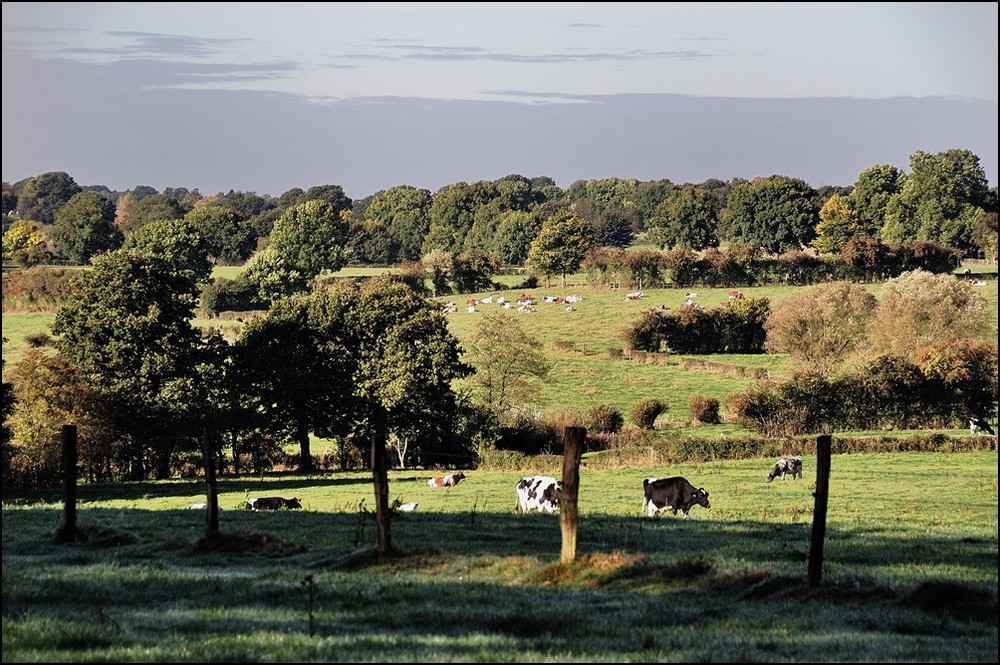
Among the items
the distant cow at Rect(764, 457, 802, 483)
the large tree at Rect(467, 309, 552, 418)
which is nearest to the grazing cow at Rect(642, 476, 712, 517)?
the distant cow at Rect(764, 457, 802, 483)

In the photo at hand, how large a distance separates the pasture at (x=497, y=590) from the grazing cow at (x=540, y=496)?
11.8ft

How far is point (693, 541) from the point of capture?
92.9 feet

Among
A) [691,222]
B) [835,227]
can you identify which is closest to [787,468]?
[835,227]

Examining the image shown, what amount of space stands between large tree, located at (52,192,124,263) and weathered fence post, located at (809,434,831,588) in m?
178

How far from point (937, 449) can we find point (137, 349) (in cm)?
4345

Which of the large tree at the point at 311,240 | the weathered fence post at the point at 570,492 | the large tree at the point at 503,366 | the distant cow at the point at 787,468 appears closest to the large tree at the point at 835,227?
the large tree at the point at 311,240

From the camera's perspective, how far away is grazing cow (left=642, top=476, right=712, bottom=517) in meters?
38.6

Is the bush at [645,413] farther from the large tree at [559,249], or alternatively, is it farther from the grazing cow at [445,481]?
the large tree at [559,249]

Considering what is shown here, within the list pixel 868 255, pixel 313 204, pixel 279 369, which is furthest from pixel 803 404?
pixel 313 204

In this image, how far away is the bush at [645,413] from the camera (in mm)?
74812

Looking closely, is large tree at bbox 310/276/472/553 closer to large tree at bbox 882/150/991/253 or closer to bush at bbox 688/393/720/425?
bush at bbox 688/393/720/425

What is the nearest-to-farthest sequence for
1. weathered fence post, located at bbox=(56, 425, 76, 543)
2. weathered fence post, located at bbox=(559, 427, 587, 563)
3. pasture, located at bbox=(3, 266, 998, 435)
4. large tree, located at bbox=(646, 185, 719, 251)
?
1. weathered fence post, located at bbox=(559, 427, 587, 563)
2. weathered fence post, located at bbox=(56, 425, 76, 543)
3. pasture, located at bbox=(3, 266, 998, 435)
4. large tree, located at bbox=(646, 185, 719, 251)

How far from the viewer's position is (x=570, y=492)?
21344mm

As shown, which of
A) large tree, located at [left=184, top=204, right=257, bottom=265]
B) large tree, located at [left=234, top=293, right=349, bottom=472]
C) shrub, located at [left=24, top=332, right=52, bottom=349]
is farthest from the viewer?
large tree, located at [left=184, top=204, right=257, bottom=265]
